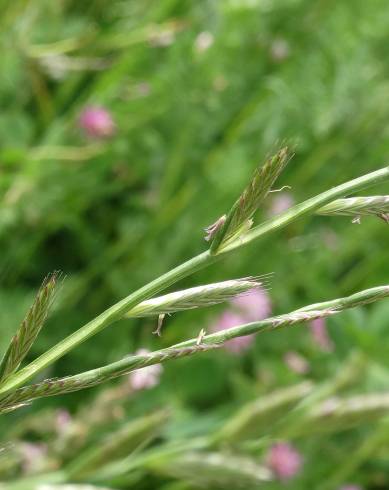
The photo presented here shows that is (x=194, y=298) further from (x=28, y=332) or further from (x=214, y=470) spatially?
(x=214, y=470)

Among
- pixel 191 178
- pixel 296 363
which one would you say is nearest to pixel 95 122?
pixel 191 178

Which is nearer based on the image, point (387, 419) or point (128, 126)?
point (387, 419)

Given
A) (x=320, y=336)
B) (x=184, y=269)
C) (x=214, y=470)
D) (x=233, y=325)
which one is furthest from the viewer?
(x=320, y=336)

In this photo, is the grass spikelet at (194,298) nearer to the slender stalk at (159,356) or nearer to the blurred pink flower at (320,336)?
the slender stalk at (159,356)

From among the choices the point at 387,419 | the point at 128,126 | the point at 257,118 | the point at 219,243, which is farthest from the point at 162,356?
the point at 257,118

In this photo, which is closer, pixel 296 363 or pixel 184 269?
pixel 184 269

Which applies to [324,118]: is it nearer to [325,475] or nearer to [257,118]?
[257,118]

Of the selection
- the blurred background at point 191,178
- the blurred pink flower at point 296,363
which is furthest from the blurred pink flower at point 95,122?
the blurred pink flower at point 296,363
